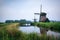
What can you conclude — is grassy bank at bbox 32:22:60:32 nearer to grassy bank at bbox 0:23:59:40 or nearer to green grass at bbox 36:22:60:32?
green grass at bbox 36:22:60:32

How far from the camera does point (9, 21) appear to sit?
3.31 metres

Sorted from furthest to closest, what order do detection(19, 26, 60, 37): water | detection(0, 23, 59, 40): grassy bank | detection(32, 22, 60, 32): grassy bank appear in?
→ detection(32, 22, 60, 32): grassy bank
detection(19, 26, 60, 37): water
detection(0, 23, 59, 40): grassy bank

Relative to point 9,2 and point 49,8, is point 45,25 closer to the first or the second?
point 49,8

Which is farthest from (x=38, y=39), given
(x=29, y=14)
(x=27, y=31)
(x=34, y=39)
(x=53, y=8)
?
(x=53, y=8)

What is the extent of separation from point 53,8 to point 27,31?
2.40ft

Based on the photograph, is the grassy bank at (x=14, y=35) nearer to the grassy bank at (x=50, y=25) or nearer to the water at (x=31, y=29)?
the water at (x=31, y=29)

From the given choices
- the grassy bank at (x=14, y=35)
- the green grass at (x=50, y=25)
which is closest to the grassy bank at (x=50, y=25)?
the green grass at (x=50, y=25)

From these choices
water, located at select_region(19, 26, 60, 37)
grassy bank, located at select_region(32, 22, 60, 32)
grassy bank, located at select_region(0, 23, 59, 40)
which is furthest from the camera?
grassy bank, located at select_region(32, 22, 60, 32)

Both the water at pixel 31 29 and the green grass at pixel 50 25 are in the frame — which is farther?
the green grass at pixel 50 25

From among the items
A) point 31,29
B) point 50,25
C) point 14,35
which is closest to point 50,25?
point 50,25

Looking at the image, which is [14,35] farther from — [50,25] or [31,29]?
[50,25]

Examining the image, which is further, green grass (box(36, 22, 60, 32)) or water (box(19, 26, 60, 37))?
green grass (box(36, 22, 60, 32))

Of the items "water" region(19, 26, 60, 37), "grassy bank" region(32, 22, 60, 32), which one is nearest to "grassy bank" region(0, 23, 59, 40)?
"water" region(19, 26, 60, 37)

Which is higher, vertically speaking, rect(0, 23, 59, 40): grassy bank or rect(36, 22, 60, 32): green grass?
rect(36, 22, 60, 32): green grass
